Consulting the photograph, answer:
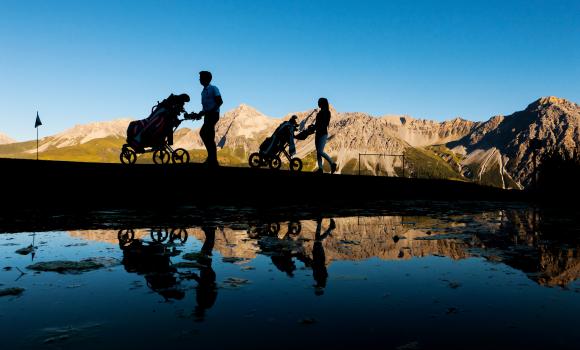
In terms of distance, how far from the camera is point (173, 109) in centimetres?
1648

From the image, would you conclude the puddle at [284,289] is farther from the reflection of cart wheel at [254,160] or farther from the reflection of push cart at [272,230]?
the reflection of cart wheel at [254,160]

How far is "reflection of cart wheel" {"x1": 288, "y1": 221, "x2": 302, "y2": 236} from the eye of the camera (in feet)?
25.3

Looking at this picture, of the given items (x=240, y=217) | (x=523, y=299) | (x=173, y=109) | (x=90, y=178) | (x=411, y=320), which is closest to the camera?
(x=411, y=320)

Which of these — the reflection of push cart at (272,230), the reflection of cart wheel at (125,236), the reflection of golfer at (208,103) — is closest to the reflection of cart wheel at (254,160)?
the reflection of golfer at (208,103)

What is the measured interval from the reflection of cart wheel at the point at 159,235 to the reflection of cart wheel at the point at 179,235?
0.11 meters

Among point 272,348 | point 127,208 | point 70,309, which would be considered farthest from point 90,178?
point 272,348

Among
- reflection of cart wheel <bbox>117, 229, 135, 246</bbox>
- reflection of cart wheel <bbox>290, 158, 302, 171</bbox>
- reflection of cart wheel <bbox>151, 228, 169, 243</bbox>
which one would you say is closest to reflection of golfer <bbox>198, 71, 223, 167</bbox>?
reflection of cart wheel <bbox>290, 158, 302, 171</bbox>

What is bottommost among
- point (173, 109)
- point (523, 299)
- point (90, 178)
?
point (523, 299)

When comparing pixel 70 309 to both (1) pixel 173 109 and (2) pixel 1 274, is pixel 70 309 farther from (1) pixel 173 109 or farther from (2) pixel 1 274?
(1) pixel 173 109

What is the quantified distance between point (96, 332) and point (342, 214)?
8519 mm

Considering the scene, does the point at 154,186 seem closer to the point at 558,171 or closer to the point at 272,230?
the point at 272,230

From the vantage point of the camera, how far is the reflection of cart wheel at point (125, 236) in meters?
6.43

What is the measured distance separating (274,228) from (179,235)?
1850mm

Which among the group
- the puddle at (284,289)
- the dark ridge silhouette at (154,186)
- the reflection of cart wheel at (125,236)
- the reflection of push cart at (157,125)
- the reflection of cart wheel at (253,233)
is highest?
the reflection of push cart at (157,125)
